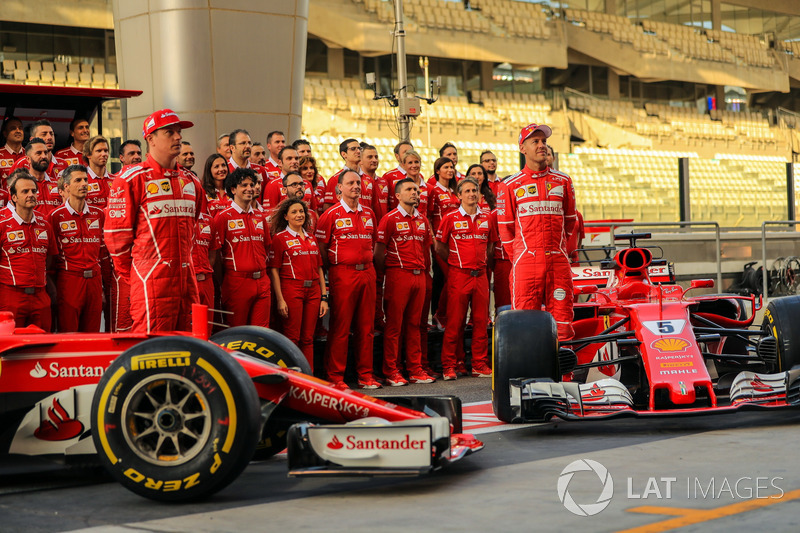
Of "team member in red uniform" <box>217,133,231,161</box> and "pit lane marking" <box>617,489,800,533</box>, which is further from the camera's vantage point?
"team member in red uniform" <box>217,133,231,161</box>

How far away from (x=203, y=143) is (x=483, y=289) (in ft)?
14.1

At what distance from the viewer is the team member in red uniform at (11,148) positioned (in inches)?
413

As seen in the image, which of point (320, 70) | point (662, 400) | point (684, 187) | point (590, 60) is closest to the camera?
point (662, 400)

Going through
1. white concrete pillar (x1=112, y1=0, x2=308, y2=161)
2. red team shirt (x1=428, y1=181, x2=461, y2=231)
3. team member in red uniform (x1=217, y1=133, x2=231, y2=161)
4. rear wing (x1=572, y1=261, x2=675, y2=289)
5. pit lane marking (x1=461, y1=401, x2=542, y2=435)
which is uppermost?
white concrete pillar (x1=112, y1=0, x2=308, y2=161)

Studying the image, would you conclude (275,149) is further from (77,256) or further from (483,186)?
(77,256)

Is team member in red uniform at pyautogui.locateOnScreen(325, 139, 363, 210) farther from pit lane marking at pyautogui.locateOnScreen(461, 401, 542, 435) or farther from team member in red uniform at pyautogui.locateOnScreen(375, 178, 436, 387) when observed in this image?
pit lane marking at pyautogui.locateOnScreen(461, 401, 542, 435)

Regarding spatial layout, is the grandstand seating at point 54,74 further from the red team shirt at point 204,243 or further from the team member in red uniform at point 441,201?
the red team shirt at point 204,243

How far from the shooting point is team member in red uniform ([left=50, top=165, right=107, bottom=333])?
9617mm

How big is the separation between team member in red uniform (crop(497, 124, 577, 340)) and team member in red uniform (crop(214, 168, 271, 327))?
7.61ft

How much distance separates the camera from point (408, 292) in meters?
11.0

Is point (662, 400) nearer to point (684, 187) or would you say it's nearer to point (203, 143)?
point (203, 143)

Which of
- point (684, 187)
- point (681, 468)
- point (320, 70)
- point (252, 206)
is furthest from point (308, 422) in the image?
point (320, 70)

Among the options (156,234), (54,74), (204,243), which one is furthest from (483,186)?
(54,74)

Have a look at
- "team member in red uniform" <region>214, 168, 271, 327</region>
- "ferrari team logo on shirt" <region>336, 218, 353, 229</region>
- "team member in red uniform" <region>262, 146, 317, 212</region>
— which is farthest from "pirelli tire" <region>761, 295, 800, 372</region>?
"team member in red uniform" <region>262, 146, 317, 212</region>
